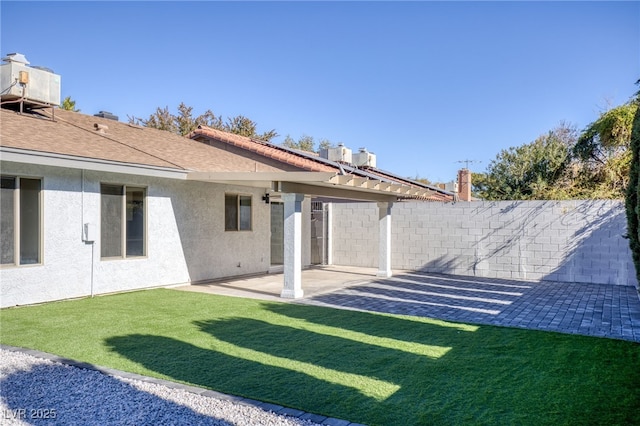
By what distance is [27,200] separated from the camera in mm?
9633

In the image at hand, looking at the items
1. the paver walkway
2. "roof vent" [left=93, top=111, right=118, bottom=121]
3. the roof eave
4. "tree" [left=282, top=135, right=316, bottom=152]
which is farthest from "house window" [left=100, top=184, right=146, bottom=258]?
"tree" [left=282, top=135, right=316, bottom=152]

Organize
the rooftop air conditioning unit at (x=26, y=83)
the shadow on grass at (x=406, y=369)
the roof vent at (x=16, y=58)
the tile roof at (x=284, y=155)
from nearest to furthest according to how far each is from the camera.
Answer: the shadow on grass at (x=406, y=369) → the rooftop air conditioning unit at (x=26, y=83) → the roof vent at (x=16, y=58) → the tile roof at (x=284, y=155)

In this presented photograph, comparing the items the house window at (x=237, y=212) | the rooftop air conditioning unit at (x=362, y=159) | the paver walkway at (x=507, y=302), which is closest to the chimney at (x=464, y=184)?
the rooftop air conditioning unit at (x=362, y=159)

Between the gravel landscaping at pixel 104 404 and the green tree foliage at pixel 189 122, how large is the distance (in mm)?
29812

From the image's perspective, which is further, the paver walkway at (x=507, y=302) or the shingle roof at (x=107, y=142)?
the shingle roof at (x=107, y=142)

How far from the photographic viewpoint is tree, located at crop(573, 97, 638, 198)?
1616cm

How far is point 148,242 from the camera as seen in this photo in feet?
39.7

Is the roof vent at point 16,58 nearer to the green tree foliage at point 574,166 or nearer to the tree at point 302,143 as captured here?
the green tree foliage at point 574,166

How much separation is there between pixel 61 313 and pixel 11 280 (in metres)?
1.39

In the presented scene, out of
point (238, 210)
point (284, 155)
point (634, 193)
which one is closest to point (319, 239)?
point (284, 155)

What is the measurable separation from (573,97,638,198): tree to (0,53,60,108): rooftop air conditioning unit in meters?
17.7

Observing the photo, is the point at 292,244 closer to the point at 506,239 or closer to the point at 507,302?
the point at 507,302

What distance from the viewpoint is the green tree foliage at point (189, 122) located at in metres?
34.6

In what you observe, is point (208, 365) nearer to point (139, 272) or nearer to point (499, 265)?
point (139, 272)
